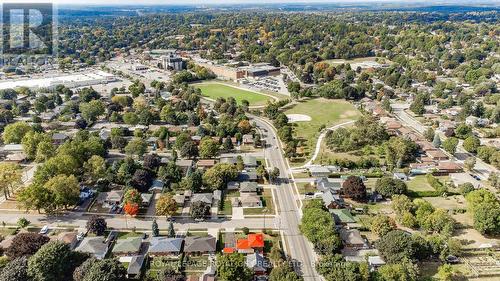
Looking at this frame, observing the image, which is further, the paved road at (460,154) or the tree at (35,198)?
the paved road at (460,154)

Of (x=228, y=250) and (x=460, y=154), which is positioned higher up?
(x=460, y=154)

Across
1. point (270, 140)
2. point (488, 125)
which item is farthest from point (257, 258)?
point (488, 125)

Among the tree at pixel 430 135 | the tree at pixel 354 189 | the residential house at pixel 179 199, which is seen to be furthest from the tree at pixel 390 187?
the residential house at pixel 179 199

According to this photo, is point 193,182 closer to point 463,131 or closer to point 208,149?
point 208,149

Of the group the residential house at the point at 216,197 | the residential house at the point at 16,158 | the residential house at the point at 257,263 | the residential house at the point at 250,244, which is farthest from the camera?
the residential house at the point at 16,158

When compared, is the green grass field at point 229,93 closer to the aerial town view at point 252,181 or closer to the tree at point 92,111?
the aerial town view at point 252,181

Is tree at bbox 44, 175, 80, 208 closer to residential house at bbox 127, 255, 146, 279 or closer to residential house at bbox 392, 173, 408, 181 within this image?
residential house at bbox 127, 255, 146, 279

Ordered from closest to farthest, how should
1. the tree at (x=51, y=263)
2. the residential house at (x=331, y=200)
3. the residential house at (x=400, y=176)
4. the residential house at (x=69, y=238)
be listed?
the tree at (x=51, y=263) < the residential house at (x=69, y=238) < the residential house at (x=331, y=200) < the residential house at (x=400, y=176)

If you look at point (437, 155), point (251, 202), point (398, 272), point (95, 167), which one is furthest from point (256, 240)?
point (437, 155)
